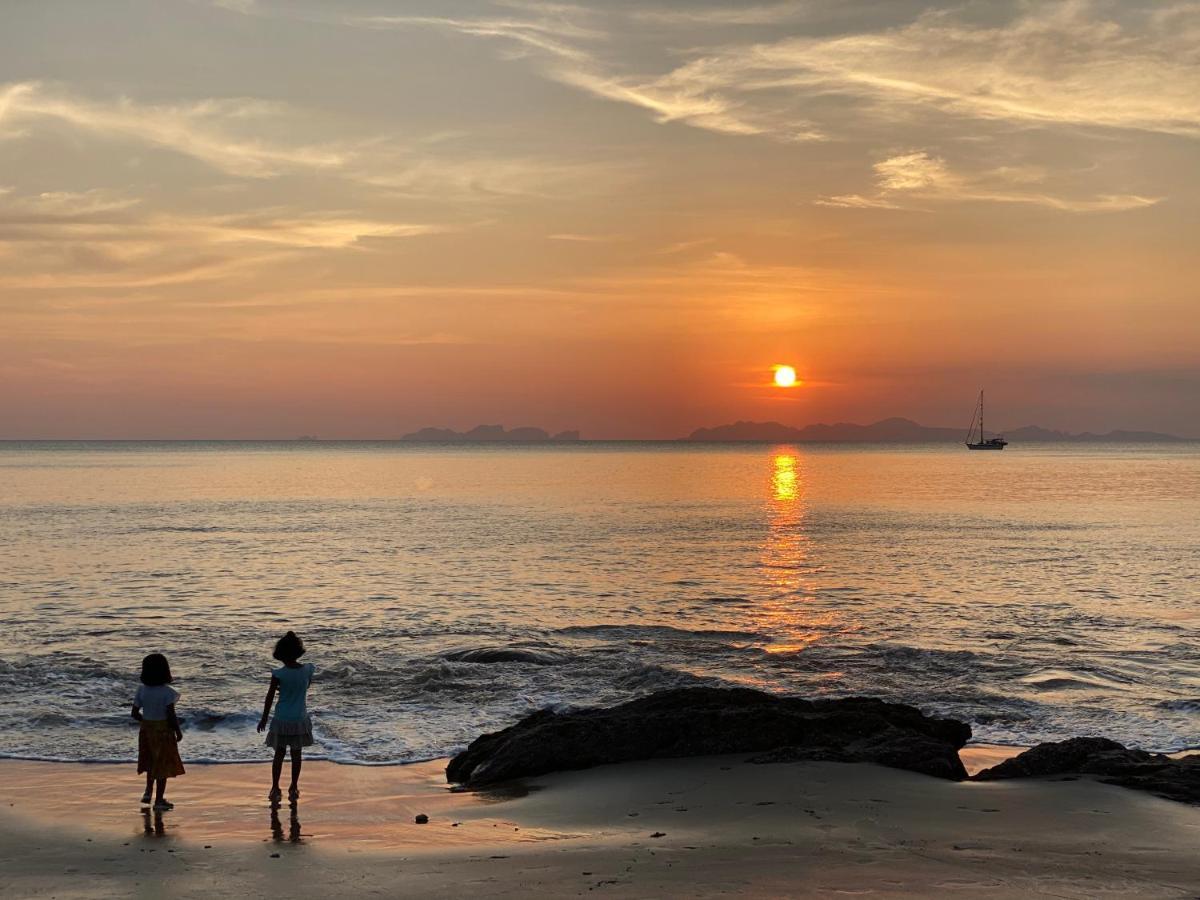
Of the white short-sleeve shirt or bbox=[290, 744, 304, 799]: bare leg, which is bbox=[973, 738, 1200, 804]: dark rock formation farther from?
the white short-sleeve shirt

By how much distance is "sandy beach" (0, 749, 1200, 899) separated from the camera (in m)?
Answer: 9.76

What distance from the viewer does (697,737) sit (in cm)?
1522

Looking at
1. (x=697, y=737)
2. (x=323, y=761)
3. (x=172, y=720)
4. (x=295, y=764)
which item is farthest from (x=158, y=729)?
(x=697, y=737)

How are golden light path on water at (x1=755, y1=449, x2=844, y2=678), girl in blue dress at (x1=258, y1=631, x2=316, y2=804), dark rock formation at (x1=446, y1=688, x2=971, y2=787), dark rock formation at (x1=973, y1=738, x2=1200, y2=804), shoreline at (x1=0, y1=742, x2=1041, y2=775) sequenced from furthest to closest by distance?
golden light path on water at (x1=755, y1=449, x2=844, y2=678) → shoreline at (x1=0, y1=742, x2=1041, y2=775) → dark rock formation at (x1=446, y1=688, x2=971, y2=787) → girl in blue dress at (x1=258, y1=631, x2=316, y2=804) → dark rock formation at (x1=973, y1=738, x2=1200, y2=804)

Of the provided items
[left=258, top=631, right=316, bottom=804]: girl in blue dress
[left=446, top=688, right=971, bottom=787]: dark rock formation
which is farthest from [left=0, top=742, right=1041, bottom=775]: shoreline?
[left=258, top=631, right=316, bottom=804]: girl in blue dress

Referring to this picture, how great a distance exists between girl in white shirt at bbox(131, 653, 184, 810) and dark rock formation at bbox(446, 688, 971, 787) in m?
3.96

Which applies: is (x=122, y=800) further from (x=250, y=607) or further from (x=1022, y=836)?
(x=250, y=607)

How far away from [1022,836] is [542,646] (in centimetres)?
1704

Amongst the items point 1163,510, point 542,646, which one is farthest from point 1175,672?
point 1163,510

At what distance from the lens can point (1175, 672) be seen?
2367cm

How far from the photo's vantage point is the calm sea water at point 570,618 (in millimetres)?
20391

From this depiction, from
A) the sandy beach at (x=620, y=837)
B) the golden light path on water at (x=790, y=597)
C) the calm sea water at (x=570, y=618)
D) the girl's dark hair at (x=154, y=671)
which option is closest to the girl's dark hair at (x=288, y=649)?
the girl's dark hair at (x=154, y=671)

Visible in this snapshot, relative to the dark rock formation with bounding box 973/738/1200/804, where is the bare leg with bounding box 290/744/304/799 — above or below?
above

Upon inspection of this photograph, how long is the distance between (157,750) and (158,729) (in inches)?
11.3
